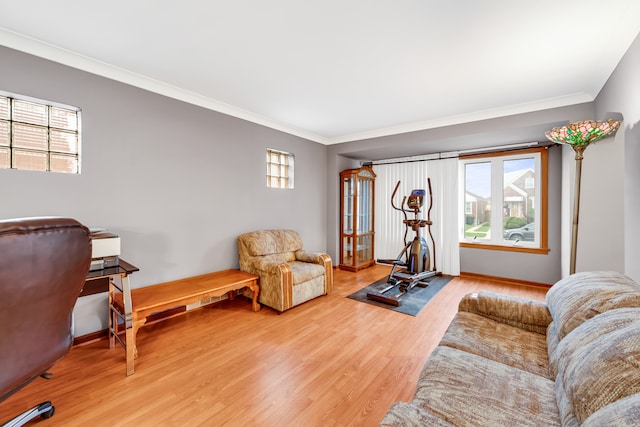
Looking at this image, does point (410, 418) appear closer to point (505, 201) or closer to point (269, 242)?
point (269, 242)

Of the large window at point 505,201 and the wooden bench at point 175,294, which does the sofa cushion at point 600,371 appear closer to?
the wooden bench at point 175,294

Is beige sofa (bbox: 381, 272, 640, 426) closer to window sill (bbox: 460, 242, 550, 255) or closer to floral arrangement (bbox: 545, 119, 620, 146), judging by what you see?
floral arrangement (bbox: 545, 119, 620, 146)

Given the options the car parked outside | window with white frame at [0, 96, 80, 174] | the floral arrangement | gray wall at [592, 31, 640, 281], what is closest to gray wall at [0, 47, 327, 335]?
window with white frame at [0, 96, 80, 174]

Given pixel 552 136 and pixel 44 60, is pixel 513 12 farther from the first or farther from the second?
pixel 44 60

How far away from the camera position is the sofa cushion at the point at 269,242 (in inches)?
134

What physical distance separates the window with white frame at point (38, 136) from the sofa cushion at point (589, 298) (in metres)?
3.72

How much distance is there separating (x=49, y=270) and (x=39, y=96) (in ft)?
6.55

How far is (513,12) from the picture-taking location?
1707 millimetres

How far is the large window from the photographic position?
160 inches

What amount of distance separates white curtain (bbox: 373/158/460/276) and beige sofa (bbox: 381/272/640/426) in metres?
3.03

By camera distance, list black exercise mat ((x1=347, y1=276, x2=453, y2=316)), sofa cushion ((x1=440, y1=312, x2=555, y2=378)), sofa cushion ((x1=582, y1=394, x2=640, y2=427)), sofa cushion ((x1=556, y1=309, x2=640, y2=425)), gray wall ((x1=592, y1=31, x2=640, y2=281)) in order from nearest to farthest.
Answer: sofa cushion ((x1=582, y1=394, x2=640, y2=427)) → sofa cushion ((x1=556, y1=309, x2=640, y2=425)) → sofa cushion ((x1=440, y1=312, x2=555, y2=378)) → gray wall ((x1=592, y1=31, x2=640, y2=281)) → black exercise mat ((x1=347, y1=276, x2=453, y2=316))

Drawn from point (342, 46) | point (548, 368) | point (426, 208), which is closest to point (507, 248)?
point (426, 208)

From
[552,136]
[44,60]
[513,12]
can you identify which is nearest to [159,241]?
[44,60]

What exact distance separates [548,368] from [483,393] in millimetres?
520
